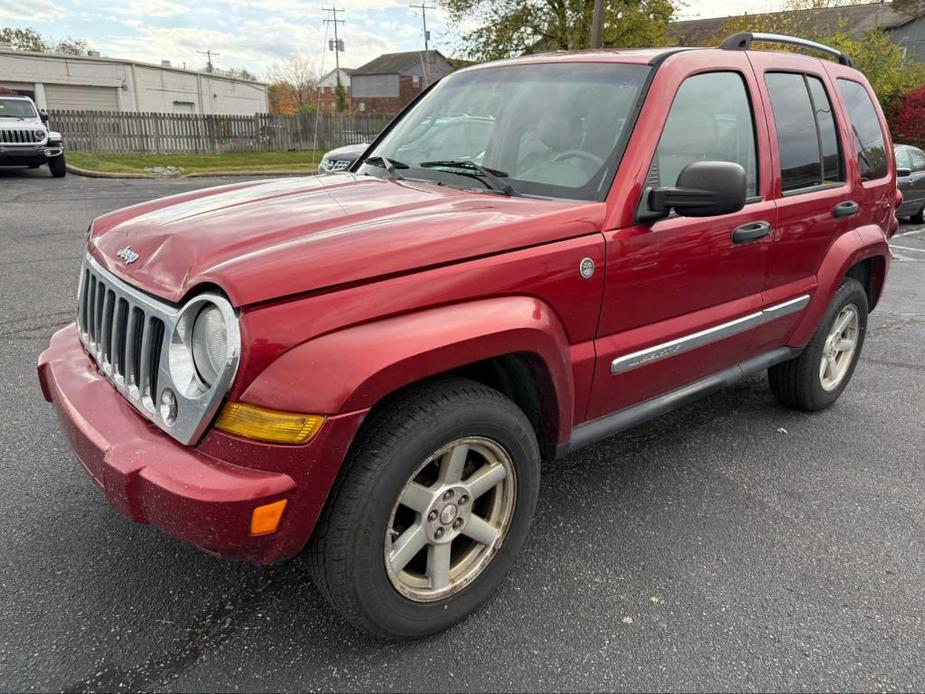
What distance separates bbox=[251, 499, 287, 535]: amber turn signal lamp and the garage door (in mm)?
44329

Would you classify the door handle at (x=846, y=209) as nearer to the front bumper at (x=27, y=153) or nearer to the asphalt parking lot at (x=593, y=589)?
the asphalt parking lot at (x=593, y=589)

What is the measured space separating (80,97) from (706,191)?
45053 millimetres

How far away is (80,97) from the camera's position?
3922 centimetres

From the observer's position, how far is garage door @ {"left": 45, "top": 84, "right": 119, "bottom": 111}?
3825 cm

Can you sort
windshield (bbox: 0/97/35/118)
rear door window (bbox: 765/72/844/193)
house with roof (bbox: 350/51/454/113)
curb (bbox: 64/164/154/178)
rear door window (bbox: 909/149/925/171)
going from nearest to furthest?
rear door window (bbox: 765/72/844/193) < rear door window (bbox: 909/149/925/171) < windshield (bbox: 0/97/35/118) < curb (bbox: 64/164/154/178) < house with roof (bbox: 350/51/454/113)

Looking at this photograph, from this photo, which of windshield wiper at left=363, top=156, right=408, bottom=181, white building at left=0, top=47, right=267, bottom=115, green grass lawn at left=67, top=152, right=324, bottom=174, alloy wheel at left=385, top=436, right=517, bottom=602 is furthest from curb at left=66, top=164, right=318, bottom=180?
white building at left=0, top=47, right=267, bottom=115

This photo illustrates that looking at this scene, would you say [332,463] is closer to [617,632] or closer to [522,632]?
[522,632]

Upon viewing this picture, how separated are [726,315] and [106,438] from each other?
97.4 inches

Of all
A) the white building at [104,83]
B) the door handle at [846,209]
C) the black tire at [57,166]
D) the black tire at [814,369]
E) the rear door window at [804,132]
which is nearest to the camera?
the rear door window at [804,132]

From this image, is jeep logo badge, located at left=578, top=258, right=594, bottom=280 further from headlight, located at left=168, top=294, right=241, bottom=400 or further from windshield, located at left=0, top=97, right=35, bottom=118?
windshield, located at left=0, top=97, right=35, bottom=118

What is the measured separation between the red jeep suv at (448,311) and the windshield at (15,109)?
A: 1535cm

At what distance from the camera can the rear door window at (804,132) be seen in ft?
11.0

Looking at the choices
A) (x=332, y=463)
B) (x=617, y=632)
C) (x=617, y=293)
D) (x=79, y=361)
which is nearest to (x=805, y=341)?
(x=617, y=293)

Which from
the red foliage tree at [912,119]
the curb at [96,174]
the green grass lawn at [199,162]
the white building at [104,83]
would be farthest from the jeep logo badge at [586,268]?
the white building at [104,83]
